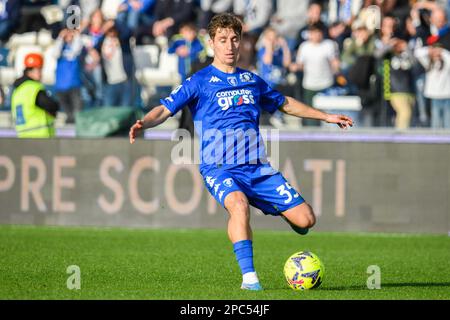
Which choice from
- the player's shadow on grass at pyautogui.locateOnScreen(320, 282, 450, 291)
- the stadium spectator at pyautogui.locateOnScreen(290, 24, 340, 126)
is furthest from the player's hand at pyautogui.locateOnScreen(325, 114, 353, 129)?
the stadium spectator at pyautogui.locateOnScreen(290, 24, 340, 126)

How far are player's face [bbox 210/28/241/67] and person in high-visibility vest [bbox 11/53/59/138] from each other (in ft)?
25.2

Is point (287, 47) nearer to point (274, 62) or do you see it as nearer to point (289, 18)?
point (274, 62)

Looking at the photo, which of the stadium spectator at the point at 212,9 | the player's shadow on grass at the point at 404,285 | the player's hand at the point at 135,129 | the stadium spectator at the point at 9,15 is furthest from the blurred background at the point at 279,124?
the player's hand at the point at 135,129

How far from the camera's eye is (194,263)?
12367 millimetres

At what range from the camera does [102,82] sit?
18.5m

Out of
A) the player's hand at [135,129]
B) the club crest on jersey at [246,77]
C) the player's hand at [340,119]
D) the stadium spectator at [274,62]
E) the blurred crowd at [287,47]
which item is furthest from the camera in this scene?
the stadium spectator at [274,62]

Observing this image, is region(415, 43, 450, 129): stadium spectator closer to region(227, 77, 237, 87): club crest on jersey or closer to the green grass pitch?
the green grass pitch

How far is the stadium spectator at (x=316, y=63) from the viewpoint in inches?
709

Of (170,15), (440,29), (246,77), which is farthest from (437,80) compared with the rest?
(246,77)

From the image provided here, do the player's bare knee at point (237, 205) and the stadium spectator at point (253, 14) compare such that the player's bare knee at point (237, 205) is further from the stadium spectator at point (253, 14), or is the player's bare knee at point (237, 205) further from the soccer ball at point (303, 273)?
the stadium spectator at point (253, 14)

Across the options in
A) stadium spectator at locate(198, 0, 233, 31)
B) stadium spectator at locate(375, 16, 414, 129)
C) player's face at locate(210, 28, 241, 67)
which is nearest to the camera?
player's face at locate(210, 28, 241, 67)

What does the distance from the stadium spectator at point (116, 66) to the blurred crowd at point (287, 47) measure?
0.02m

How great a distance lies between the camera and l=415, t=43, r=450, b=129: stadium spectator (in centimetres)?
1738

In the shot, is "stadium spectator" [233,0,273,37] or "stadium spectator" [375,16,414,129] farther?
"stadium spectator" [233,0,273,37]
